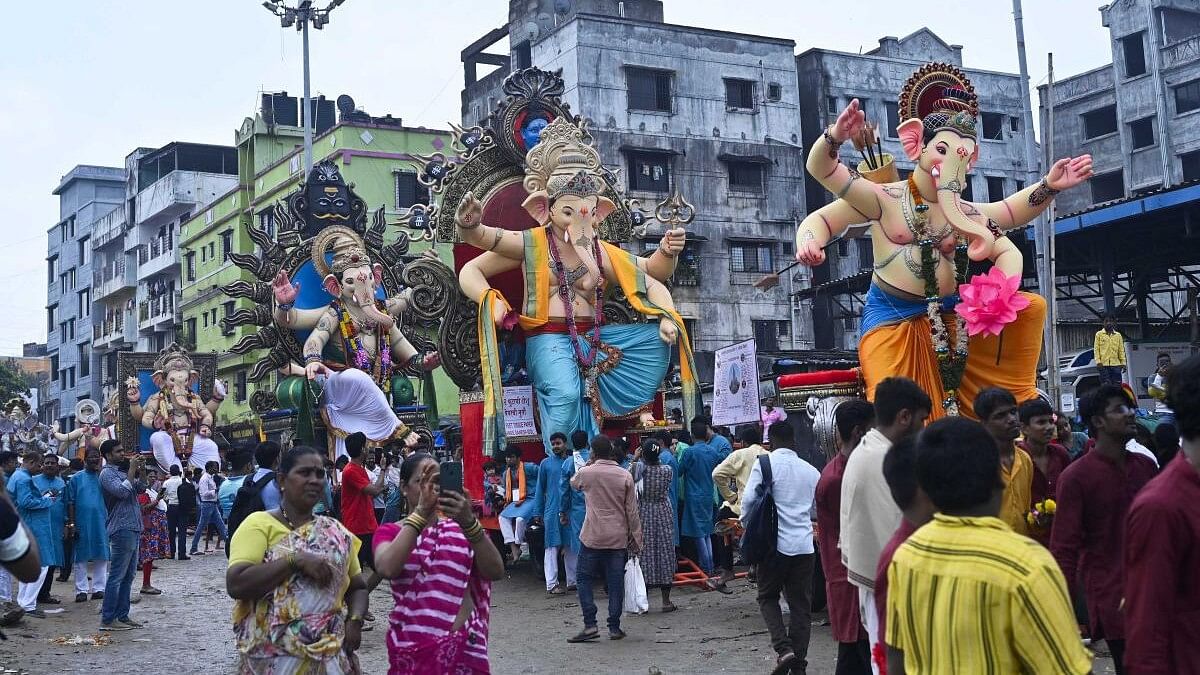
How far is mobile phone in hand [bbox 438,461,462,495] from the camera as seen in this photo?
5098 millimetres

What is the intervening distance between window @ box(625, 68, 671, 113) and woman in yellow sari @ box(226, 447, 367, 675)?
31945 mm

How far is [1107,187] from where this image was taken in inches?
1528

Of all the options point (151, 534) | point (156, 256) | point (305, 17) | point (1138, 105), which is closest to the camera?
point (151, 534)

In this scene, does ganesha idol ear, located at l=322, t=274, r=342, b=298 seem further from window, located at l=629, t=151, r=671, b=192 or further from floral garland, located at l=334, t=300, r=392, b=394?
window, located at l=629, t=151, r=671, b=192

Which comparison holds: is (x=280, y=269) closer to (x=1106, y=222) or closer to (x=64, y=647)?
(x=64, y=647)

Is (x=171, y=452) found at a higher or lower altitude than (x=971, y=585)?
higher

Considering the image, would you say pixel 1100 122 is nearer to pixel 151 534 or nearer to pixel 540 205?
pixel 540 205

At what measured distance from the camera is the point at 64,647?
1084 cm

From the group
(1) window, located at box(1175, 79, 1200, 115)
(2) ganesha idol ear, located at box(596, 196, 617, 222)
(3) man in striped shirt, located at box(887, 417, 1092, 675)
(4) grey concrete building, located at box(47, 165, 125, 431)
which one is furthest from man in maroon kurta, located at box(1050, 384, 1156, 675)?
(4) grey concrete building, located at box(47, 165, 125, 431)

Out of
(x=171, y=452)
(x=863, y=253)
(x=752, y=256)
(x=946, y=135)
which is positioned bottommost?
(x=171, y=452)

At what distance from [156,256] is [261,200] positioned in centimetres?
1332

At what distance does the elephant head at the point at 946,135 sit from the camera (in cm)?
948

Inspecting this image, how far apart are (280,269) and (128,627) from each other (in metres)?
A: 6.56

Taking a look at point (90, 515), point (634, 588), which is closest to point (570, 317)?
point (634, 588)
